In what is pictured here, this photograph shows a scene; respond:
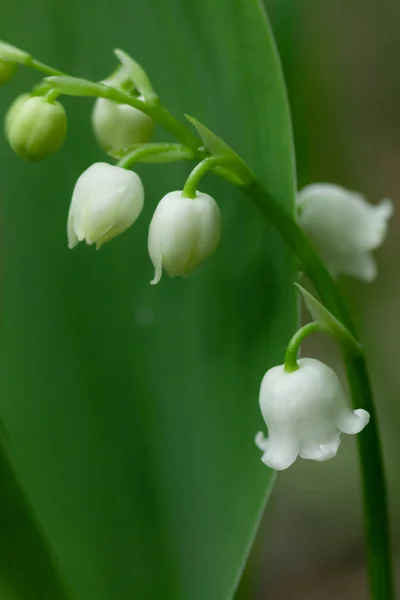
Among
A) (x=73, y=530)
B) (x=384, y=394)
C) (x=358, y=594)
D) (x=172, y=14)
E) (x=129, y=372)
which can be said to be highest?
(x=172, y=14)

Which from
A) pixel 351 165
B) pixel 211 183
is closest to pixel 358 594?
pixel 351 165

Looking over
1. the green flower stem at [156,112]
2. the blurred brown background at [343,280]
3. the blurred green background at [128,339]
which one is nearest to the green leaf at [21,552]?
the blurred green background at [128,339]

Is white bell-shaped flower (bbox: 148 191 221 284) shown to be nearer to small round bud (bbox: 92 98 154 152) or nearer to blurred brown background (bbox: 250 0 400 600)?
small round bud (bbox: 92 98 154 152)

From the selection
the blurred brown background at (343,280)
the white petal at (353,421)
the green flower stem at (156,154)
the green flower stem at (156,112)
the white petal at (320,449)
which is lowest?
the blurred brown background at (343,280)

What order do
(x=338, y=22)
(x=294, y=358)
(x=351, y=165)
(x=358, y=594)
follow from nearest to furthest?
1. (x=294, y=358)
2. (x=351, y=165)
3. (x=358, y=594)
4. (x=338, y=22)

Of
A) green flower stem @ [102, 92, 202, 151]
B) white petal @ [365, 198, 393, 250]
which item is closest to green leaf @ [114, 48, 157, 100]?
green flower stem @ [102, 92, 202, 151]

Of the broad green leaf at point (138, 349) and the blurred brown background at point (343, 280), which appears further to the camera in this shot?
the blurred brown background at point (343, 280)

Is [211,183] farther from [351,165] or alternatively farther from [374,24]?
[374,24]

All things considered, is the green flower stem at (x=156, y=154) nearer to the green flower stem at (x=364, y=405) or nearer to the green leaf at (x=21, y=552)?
the green flower stem at (x=364, y=405)
